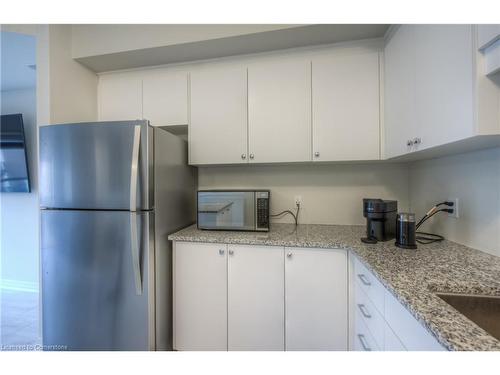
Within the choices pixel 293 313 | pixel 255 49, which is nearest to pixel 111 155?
pixel 255 49

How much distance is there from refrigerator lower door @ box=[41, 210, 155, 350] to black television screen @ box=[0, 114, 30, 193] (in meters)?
1.62

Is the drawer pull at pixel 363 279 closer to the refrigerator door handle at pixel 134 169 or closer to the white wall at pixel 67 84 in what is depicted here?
the refrigerator door handle at pixel 134 169

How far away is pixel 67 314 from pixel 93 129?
124cm

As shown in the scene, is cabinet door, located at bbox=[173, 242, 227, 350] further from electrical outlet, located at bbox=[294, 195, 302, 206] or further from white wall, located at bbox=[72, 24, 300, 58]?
white wall, located at bbox=[72, 24, 300, 58]

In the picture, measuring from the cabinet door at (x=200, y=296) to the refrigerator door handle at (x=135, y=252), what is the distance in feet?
0.74

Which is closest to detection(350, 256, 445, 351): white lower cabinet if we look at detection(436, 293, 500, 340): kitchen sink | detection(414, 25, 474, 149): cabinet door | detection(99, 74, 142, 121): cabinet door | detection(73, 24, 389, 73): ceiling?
detection(436, 293, 500, 340): kitchen sink

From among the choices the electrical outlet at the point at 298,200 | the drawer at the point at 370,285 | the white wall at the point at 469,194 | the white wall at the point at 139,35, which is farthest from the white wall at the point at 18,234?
the white wall at the point at 469,194

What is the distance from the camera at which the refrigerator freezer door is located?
4.12 feet

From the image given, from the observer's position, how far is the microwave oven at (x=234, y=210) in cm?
149

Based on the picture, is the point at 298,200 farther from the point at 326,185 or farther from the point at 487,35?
the point at 487,35
